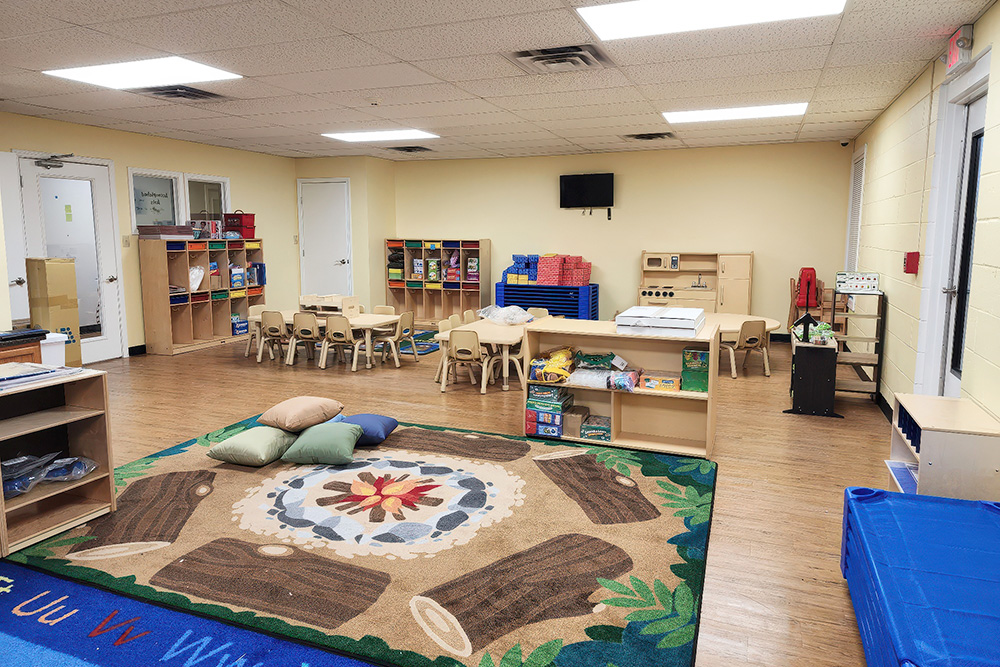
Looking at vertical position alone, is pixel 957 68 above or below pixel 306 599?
above

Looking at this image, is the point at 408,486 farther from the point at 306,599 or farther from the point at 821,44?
the point at 821,44

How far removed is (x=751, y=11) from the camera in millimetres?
3801

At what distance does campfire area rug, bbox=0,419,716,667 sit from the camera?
8.44 ft

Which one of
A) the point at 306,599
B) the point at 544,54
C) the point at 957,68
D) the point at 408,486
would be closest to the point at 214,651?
the point at 306,599

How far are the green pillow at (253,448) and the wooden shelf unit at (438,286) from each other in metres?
6.41

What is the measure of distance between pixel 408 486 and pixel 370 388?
2776 mm

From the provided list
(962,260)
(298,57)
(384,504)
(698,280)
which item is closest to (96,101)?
(298,57)

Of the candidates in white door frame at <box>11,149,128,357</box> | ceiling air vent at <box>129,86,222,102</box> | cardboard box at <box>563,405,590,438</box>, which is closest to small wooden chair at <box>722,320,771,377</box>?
cardboard box at <box>563,405,590,438</box>

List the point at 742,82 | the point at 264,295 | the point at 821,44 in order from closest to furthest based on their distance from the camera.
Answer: the point at 821,44, the point at 742,82, the point at 264,295

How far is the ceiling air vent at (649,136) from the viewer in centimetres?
841

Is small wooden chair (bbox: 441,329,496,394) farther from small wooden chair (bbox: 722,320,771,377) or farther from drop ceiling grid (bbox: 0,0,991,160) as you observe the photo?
small wooden chair (bbox: 722,320,771,377)

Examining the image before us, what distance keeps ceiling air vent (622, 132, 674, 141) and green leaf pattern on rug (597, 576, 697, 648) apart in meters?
6.66

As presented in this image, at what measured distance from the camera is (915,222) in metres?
5.18

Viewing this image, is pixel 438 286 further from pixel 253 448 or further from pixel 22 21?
pixel 22 21
